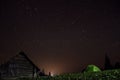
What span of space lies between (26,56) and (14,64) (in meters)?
2.26

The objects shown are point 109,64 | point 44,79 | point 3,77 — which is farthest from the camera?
point 109,64

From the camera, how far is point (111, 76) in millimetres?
13625

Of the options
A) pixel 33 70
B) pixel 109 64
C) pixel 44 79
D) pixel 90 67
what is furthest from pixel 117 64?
pixel 44 79

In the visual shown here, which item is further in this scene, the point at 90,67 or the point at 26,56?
the point at 26,56

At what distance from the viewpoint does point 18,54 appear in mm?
41000

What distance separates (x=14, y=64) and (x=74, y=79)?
25671 mm

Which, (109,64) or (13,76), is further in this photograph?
(109,64)

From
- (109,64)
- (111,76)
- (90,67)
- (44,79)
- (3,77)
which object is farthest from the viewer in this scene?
(109,64)

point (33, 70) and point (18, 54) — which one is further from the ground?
point (18, 54)

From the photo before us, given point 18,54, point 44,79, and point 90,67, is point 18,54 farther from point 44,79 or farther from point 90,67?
point 44,79

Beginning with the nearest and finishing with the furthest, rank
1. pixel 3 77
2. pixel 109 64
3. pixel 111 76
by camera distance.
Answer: pixel 111 76 → pixel 3 77 → pixel 109 64

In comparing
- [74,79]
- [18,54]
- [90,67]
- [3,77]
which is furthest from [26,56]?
[74,79]

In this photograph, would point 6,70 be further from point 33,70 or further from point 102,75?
point 102,75

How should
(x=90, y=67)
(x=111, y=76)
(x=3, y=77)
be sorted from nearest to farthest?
(x=111, y=76)
(x=90, y=67)
(x=3, y=77)
